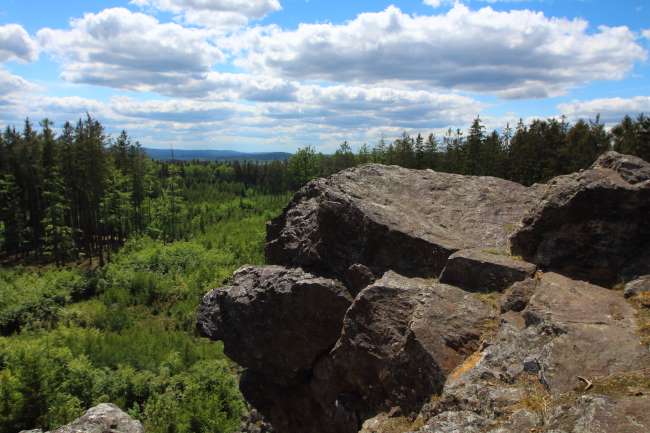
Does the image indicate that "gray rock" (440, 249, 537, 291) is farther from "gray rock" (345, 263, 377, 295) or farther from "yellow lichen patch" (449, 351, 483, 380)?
"gray rock" (345, 263, 377, 295)

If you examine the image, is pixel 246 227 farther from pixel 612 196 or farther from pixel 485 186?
pixel 612 196

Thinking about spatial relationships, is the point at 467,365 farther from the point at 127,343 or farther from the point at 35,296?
the point at 35,296

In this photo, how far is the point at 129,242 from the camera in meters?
64.7

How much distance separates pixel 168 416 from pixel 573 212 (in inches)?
889

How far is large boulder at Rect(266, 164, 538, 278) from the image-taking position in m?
12.2

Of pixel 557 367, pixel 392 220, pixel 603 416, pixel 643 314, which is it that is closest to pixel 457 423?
pixel 557 367

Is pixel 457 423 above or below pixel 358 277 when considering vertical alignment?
below

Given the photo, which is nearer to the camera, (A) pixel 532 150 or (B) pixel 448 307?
(B) pixel 448 307

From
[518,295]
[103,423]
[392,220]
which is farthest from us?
[103,423]

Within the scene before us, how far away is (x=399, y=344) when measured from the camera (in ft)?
34.5

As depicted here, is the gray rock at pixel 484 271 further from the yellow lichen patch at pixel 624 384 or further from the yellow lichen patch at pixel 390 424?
the yellow lichen patch at pixel 624 384

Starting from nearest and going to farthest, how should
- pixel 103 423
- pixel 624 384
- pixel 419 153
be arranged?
pixel 624 384, pixel 103 423, pixel 419 153

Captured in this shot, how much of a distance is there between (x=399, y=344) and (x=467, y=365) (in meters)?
2.34

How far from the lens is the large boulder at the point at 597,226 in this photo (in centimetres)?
958
